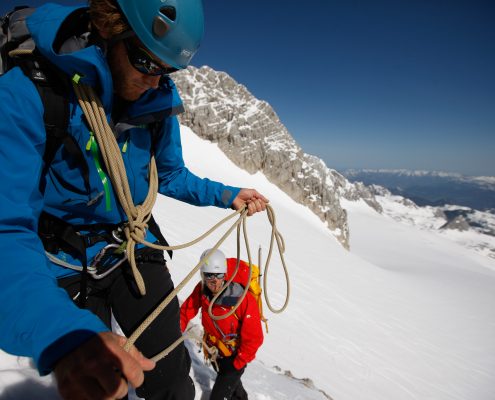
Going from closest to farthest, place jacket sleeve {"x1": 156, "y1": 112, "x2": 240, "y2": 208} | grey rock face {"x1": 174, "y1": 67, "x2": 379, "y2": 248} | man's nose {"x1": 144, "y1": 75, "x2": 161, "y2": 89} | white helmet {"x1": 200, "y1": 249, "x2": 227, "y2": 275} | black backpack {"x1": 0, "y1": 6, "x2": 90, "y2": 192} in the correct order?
black backpack {"x1": 0, "y1": 6, "x2": 90, "y2": 192} < man's nose {"x1": 144, "y1": 75, "x2": 161, "y2": 89} < jacket sleeve {"x1": 156, "y1": 112, "x2": 240, "y2": 208} < white helmet {"x1": 200, "y1": 249, "x2": 227, "y2": 275} < grey rock face {"x1": 174, "y1": 67, "x2": 379, "y2": 248}

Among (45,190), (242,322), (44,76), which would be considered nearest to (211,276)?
(242,322)

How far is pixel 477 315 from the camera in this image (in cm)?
1706

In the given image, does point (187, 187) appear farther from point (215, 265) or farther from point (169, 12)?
point (169, 12)

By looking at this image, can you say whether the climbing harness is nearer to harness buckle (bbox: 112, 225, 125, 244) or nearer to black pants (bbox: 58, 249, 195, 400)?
harness buckle (bbox: 112, 225, 125, 244)

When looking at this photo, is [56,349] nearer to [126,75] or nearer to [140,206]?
[140,206]

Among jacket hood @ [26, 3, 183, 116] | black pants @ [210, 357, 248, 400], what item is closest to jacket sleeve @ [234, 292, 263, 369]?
black pants @ [210, 357, 248, 400]

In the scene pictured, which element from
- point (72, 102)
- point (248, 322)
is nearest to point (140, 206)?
point (72, 102)

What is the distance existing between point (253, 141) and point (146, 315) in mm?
36343

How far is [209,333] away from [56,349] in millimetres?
3187

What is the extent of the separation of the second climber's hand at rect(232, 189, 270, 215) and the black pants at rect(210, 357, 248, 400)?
2.06 m

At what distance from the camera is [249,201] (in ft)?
8.34

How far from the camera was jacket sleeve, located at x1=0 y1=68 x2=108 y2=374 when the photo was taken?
2.58ft

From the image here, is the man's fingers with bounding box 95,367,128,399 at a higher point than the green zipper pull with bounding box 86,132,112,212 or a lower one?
lower

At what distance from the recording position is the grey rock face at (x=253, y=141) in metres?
35.7
